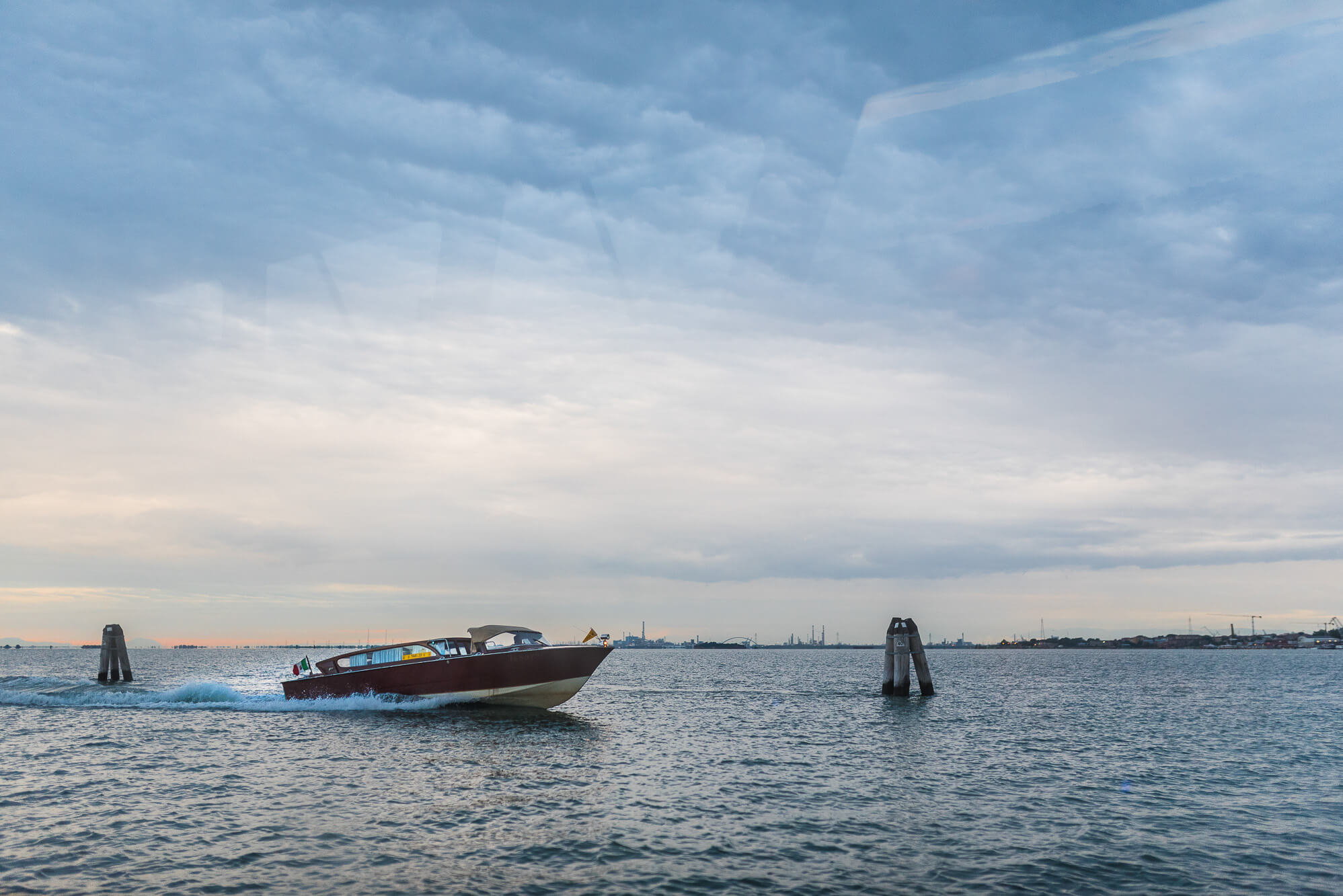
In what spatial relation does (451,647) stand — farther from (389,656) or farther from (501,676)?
(389,656)

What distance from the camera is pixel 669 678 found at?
101m

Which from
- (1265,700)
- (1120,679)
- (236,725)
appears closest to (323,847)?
(236,725)

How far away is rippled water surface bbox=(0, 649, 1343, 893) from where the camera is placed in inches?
621

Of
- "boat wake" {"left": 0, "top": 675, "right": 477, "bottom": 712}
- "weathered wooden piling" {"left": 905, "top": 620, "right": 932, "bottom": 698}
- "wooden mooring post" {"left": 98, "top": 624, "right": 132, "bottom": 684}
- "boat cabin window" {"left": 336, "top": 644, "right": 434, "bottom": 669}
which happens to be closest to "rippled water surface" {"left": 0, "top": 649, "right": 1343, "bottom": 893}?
"boat wake" {"left": 0, "top": 675, "right": 477, "bottom": 712}

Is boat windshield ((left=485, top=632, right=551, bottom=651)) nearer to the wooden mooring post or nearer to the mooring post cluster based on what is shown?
the mooring post cluster

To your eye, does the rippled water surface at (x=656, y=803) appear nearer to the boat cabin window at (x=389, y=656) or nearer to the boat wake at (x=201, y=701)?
the boat wake at (x=201, y=701)

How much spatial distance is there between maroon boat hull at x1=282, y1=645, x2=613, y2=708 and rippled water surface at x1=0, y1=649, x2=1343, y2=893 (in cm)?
135

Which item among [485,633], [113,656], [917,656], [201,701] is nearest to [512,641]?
[485,633]

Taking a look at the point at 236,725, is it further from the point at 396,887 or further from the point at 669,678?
the point at 669,678

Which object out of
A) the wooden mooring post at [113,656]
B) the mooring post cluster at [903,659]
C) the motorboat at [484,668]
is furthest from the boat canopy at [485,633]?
the wooden mooring post at [113,656]

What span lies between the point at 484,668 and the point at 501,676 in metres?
0.96

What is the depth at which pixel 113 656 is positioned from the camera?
75.9 metres

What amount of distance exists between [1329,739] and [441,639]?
42823 millimetres

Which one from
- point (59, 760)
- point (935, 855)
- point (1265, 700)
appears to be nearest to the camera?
point (935, 855)
